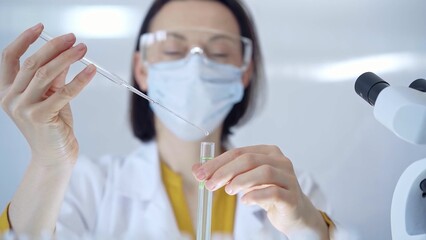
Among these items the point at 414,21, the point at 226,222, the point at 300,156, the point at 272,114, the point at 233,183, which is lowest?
the point at 226,222

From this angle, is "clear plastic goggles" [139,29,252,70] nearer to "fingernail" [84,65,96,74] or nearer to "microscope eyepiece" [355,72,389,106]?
"fingernail" [84,65,96,74]

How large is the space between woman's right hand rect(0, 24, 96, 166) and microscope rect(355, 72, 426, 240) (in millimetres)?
567

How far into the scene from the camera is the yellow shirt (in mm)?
1407

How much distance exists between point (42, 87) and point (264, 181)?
490 mm

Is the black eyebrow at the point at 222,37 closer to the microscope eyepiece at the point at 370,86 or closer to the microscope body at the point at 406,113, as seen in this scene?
the microscope eyepiece at the point at 370,86

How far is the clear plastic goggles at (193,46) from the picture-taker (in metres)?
1.46

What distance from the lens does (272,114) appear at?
58.7 inches

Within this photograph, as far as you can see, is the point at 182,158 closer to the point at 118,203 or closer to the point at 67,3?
the point at 118,203

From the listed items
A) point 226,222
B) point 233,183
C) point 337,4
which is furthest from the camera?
point 337,4

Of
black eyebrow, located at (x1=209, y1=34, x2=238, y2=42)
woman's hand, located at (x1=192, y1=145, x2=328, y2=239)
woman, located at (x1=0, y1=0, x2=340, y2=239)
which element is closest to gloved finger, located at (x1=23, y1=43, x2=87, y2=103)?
woman, located at (x1=0, y1=0, x2=340, y2=239)

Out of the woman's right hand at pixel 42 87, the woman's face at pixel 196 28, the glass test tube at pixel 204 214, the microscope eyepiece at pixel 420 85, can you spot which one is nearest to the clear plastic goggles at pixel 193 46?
the woman's face at pixel 196 28

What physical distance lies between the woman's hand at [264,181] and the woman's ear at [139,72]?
514 millimetres

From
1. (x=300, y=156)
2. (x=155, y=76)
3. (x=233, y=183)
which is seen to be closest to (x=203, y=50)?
(x=155, y=76)

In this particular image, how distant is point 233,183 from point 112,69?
65 centimetres
